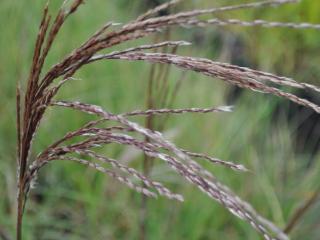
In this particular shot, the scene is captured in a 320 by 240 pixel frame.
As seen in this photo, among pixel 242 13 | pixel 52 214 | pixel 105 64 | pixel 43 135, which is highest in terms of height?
pixel 242 13

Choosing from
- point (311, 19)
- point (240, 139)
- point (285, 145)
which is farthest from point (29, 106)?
point (311, 19)

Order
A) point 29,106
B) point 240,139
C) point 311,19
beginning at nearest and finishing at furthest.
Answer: point 29,106, point 240,139, point 311,19

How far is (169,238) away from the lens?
206 cm

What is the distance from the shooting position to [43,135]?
2500mm

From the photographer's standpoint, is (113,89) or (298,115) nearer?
(113,89)

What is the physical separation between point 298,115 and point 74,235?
1.67 meters

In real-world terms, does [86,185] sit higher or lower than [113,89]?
lower

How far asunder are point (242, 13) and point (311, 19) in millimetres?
449

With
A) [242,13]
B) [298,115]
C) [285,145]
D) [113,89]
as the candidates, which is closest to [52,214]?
[113,89]

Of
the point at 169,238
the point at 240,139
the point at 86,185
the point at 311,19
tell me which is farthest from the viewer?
the point at 311,19

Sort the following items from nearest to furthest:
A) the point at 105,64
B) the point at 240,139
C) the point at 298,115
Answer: the point at 240,139
the point at 105,64
the point at 298,115

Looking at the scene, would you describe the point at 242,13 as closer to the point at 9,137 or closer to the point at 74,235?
the point at 9,137

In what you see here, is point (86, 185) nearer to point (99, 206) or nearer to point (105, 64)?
point (99, 206)

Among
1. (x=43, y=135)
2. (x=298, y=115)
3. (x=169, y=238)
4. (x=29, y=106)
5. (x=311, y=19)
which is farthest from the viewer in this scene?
(x=311, y=19)
